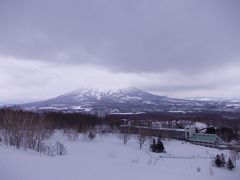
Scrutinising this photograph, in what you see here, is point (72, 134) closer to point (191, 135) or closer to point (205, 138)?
point (205, 138)

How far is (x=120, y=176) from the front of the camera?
45.4 ft

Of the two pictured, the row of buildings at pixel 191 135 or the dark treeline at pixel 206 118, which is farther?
the dark treeline at pixel 206 118

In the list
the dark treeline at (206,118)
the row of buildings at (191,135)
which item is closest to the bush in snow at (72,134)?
the row of buildings at (191,135)

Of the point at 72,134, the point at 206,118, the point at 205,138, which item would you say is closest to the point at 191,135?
the point at 205,138

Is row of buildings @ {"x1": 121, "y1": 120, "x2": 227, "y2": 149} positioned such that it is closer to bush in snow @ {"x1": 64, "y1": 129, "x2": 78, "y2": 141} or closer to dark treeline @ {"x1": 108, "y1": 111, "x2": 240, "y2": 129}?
bush in snow @ {"x1": 64, "y1": 129, "x2": 78, "y2": 141}

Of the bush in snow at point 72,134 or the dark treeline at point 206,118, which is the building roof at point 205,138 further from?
the bush in snow at point 72,134

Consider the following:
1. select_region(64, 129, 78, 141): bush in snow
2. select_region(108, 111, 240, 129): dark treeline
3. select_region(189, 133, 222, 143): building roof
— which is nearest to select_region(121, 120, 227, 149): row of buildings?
select_region(189, 133, 222, 143): building roof

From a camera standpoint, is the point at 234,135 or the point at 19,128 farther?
the point at 234,135

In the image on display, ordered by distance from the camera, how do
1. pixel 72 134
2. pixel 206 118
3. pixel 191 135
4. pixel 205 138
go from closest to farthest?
pixel 72 134 < pixel 205 138 < pixel 191 135 < pixel 206 118

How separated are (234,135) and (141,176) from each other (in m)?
59.3

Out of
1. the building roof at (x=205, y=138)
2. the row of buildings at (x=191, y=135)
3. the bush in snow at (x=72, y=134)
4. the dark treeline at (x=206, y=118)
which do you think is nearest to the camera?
the bush in snow at (x=72, y=134)

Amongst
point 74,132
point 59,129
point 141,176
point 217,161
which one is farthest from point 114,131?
point 141,176

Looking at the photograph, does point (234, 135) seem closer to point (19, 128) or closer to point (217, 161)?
point (217, 161)

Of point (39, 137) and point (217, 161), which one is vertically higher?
point (39, 137)
